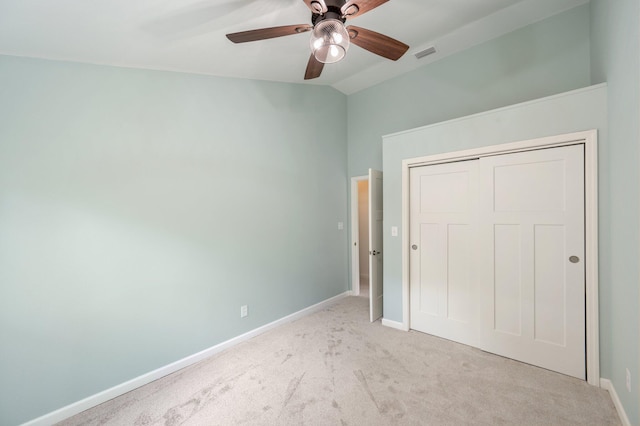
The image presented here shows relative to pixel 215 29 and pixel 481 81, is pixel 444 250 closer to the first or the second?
pixel 481 81

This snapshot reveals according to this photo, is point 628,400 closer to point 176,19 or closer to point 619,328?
point 619,328

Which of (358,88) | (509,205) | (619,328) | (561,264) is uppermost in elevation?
(358,88)

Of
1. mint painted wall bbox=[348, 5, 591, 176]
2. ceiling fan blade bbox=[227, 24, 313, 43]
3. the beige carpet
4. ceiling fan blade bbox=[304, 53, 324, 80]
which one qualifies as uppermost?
mint painted wall bbox=[348, 5, 591, 176]

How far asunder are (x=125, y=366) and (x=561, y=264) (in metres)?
3.81

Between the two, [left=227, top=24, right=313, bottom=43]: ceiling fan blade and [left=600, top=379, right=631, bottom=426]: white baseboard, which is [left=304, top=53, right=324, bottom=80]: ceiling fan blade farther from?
[left=600, top=379, right=631, bottom=426]: white baseboard

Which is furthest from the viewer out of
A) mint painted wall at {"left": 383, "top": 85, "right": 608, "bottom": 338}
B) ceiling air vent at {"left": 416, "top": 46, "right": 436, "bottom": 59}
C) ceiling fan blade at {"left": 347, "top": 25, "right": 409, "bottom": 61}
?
ceiling air vent at {"left": 416, "top": 46, "right": 436, "bottom": 59}

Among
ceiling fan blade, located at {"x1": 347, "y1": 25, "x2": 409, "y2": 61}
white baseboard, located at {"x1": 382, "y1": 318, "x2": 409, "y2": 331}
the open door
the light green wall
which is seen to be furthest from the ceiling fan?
white baseboard, located at {"x1": 382, "y1": 318, "x2": 409, "y2": 331}

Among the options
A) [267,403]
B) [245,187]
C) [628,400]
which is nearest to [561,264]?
[628,400]

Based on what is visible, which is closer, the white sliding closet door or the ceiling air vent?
the white sliding closet door

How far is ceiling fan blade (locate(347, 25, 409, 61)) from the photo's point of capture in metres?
1.66

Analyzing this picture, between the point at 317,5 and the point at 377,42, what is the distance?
0.57 m

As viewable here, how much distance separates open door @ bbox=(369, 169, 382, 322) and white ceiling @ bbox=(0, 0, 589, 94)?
1.59 meters

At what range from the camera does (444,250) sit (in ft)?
9.12

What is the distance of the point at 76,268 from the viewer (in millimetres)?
1833
